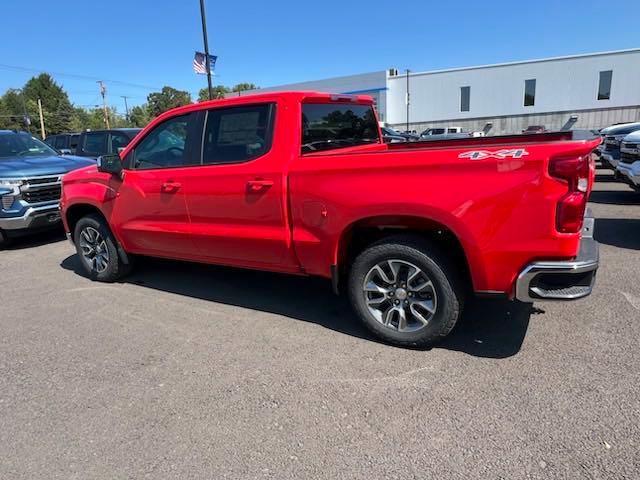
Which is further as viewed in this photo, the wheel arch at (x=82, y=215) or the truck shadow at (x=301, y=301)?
the wheel arch at (x=82, y=215)

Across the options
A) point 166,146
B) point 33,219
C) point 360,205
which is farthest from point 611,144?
point 33,219

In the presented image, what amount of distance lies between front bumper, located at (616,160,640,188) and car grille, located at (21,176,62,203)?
9.14m

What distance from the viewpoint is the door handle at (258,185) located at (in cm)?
385

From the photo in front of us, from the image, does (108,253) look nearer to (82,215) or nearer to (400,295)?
(82,215)

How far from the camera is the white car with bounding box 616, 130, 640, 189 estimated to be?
7.26 meters

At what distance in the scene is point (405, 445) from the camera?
8.38 feet

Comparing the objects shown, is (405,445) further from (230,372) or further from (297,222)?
(297,222)

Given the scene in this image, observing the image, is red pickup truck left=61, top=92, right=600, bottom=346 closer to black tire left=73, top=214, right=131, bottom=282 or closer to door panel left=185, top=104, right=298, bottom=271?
door panel left=185, top=104, right=298, bottom=271

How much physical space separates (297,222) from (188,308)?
164 cm

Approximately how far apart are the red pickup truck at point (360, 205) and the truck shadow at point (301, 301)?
437mm

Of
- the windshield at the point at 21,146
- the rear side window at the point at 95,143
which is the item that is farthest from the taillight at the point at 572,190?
Answer: the rear side window at the point at 95,143

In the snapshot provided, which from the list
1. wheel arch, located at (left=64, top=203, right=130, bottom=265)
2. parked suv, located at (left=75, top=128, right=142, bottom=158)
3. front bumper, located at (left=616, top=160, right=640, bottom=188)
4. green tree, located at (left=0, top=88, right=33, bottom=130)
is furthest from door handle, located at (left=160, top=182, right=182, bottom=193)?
green tree, located at (left=0, top=88, right=33, bottom=130)

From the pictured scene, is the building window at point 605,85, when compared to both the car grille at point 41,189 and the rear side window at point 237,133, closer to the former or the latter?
the car grille at point 41,189

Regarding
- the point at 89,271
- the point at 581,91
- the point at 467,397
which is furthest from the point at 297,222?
the point at 581,91
